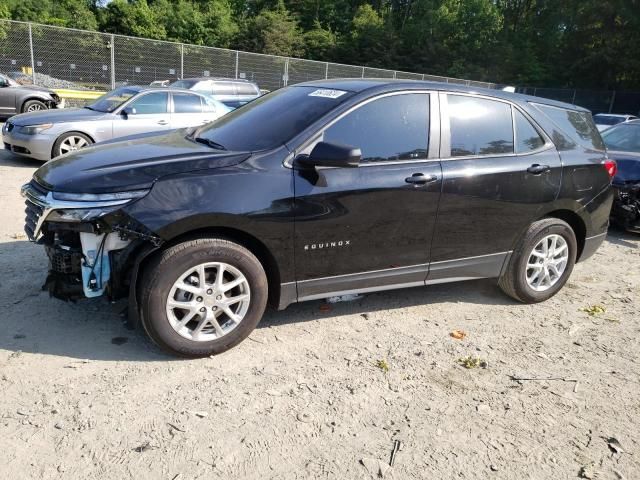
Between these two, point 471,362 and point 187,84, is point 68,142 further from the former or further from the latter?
point 471,362

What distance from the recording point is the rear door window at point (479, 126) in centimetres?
403

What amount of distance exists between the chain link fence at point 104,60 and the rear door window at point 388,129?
17.0 metres

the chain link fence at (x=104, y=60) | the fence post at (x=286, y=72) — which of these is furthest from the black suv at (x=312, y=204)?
the fence post at (x=286, y=72)

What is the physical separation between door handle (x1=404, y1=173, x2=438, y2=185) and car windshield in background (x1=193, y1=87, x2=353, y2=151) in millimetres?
723

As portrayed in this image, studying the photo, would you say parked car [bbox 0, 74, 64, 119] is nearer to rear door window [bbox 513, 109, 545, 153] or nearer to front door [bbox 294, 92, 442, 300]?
front door [bbox 294, 92, 442, 300]

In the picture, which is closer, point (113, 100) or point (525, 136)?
point (525, 136)

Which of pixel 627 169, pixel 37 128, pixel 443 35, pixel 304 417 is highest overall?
pixel 443 35

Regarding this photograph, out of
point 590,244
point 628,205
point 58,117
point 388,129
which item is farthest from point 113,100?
point 628,205

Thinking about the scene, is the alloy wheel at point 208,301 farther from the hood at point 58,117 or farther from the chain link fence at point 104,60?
the chain link fence at point 104,60

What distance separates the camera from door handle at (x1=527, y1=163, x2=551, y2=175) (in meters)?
4.31

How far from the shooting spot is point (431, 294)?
475 cm

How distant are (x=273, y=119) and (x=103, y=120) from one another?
6183 millimetres

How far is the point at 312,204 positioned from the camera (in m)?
3.46

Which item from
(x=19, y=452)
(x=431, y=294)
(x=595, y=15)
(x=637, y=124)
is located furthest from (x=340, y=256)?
(x=595, y=15)
